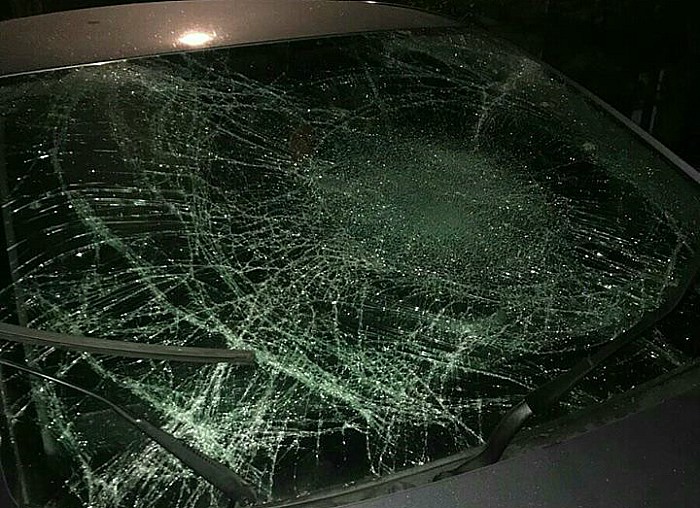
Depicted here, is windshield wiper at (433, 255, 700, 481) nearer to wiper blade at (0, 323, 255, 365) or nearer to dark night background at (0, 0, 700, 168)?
wiper blade at (0, 323, 255, 365)

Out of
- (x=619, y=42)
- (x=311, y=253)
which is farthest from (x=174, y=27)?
(x=619, y=42)

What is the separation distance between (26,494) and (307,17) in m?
1.35

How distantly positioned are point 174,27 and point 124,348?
3.36 ft

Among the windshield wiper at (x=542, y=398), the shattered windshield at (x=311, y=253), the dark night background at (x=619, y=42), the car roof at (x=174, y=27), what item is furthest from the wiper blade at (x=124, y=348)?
the dark night background at (x=619, y=42)

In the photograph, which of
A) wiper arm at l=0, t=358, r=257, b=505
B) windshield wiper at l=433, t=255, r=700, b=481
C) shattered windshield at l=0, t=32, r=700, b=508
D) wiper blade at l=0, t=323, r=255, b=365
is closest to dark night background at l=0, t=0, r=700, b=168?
shattered windshield at l=0, t=32, r=700, b=508

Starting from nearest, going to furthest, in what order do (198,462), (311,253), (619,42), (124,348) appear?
1. (198,462)
2. (124,348)
3. (311,253)
4. (619,42)

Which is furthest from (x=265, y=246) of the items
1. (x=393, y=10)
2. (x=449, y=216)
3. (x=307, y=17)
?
(x=393, y=10)

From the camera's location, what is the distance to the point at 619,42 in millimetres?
4664

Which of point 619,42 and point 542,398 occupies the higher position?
point 542,398

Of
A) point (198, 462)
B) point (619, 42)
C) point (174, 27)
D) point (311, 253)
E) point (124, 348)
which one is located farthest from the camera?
point (619, 42)

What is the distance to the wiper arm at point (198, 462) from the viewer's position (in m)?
0.92

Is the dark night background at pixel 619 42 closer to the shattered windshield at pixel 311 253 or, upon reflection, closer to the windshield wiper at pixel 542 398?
the shattered windshield at pixel 311 253

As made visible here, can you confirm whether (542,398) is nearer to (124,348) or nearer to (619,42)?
(124,348)

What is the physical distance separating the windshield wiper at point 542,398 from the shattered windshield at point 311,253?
2 centimetres
